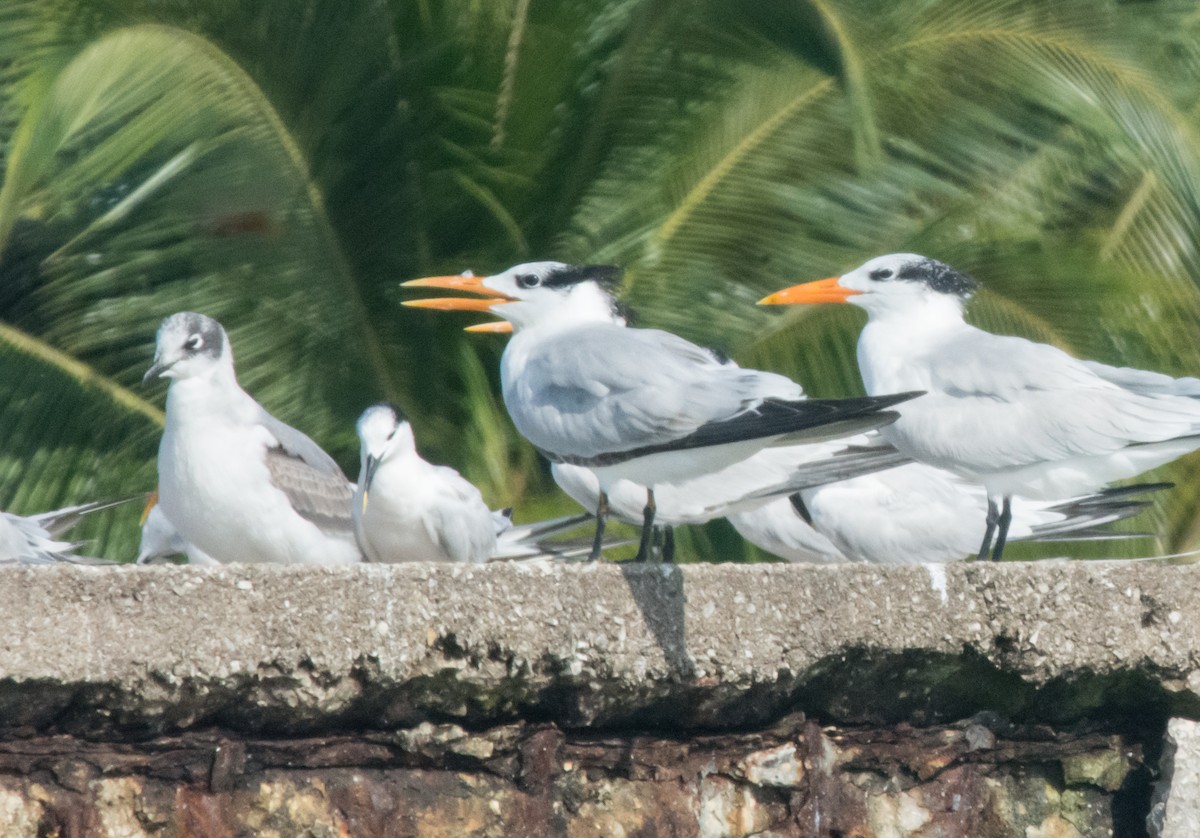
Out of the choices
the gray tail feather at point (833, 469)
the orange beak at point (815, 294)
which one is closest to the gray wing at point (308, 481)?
the orange beak at point (815, 294)

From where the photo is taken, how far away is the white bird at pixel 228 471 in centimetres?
406

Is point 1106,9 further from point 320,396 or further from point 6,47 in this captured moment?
point 6,47

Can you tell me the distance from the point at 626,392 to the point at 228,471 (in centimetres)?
136

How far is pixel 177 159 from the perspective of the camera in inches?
237

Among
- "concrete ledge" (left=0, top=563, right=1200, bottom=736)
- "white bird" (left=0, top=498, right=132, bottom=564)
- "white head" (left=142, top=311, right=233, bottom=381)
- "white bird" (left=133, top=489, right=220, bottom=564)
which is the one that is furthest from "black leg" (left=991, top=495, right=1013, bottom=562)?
"white bird" (left=133, top=489, right=220, bottom=564)

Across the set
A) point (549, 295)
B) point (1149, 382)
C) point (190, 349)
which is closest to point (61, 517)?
point (190, 349)

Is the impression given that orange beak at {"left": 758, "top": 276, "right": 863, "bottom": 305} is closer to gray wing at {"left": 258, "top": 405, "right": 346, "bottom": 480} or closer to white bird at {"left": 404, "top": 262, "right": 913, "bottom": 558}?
white bird at {"left": 404, "top": 262, "right": 913, "bottom": 558}

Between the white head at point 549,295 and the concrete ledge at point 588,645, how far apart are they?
1633 millimetres

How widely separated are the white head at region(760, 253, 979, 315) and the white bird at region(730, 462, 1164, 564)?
0.62 meters

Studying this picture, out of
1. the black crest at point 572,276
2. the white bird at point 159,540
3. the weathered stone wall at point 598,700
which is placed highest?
the black crest at point 572,276

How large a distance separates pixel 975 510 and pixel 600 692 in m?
2.82

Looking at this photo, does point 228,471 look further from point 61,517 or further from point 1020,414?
point 1020,414

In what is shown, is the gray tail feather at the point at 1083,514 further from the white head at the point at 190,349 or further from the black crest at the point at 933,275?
the white head at the point at 190,349

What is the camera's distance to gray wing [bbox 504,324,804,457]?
3.05 metres
